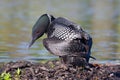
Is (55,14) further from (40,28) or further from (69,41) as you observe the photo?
(69,41)

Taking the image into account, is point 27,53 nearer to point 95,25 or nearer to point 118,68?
point 118,68

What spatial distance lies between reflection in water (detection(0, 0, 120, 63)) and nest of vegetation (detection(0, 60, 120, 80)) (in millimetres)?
2595

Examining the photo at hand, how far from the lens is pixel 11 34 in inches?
754

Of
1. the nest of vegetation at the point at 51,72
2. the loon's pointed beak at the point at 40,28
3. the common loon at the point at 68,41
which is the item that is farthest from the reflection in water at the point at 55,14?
the common loon at the point at 68,41

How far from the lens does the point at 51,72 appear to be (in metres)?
9.82

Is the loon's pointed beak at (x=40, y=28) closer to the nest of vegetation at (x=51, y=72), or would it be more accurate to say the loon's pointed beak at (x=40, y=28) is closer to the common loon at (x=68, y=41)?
the common loon at (x=68, y=41)

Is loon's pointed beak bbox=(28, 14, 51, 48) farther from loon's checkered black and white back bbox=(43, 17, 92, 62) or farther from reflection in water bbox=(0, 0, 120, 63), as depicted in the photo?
reflection in water bbox=(0, 0, 120, 63)

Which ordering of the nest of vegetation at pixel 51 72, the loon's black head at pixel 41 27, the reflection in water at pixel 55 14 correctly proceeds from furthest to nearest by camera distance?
the reflection in water at pixel 55 14, the loon's black head at pixel 41 27, the nest of vegetation at pixel 51 72

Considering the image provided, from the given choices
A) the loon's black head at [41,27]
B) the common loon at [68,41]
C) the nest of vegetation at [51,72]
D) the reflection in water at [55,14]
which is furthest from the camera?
the reflection in water at [55,14]

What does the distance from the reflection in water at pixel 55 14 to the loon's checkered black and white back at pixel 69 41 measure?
3255mm

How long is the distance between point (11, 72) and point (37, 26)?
3.28ft

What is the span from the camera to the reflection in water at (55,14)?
14217 mm

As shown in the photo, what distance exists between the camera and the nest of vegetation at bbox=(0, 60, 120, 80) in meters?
9.63

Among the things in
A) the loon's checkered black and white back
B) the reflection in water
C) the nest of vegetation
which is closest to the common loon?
the loon's checkered black and white back
